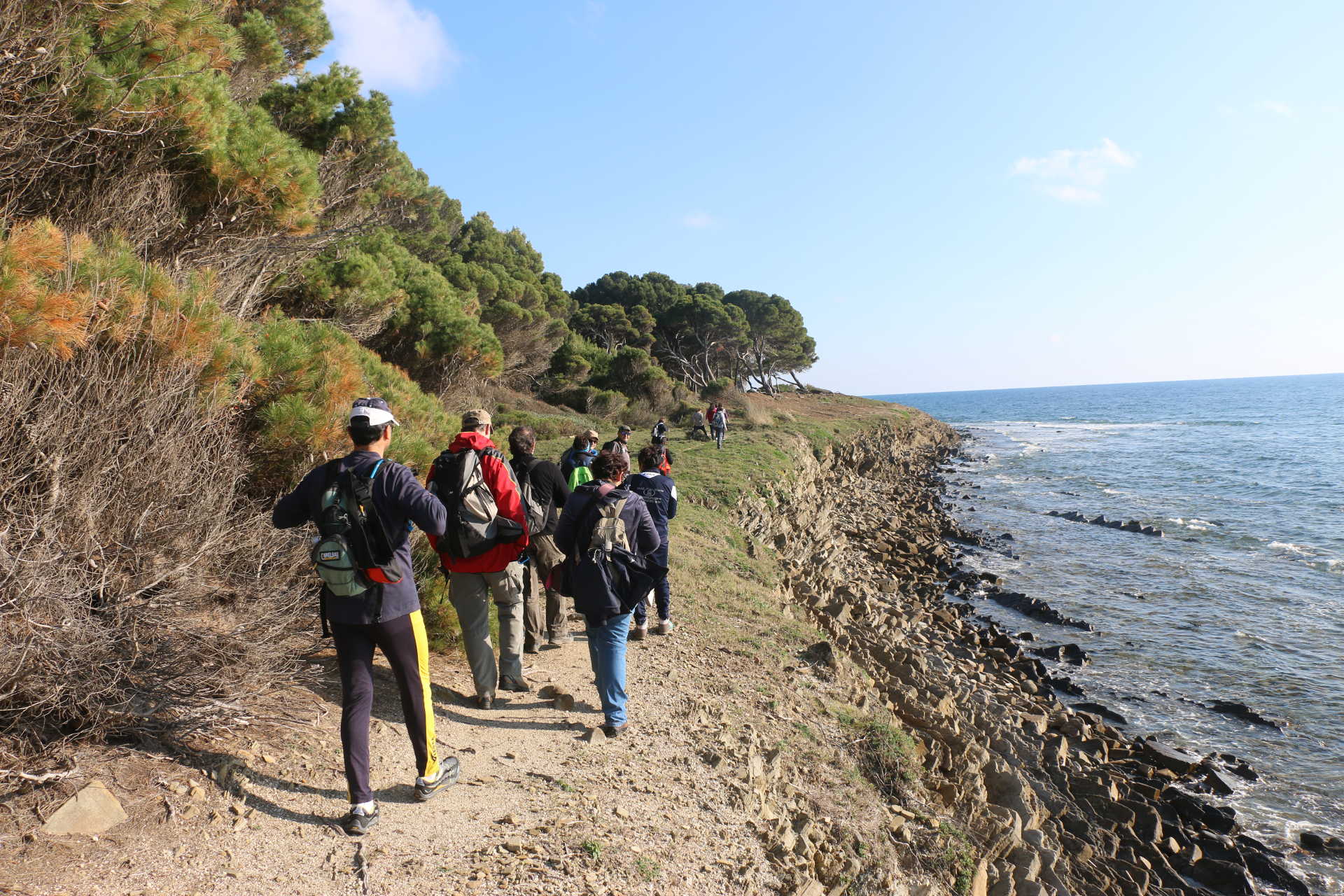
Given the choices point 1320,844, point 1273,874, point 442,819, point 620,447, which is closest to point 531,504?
point 620,447

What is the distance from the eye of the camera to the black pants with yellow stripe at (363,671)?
3377mm

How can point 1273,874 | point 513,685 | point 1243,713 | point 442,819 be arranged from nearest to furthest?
point 442,819
point 513,685
point 1273,874
point 1243,713

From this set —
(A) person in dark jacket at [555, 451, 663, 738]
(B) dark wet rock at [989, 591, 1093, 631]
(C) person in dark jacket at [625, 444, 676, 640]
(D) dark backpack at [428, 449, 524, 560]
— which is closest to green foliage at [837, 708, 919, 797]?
(C) person in dark jacket at [625, 444, 676, 640]

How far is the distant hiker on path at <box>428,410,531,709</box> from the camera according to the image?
4.42 m

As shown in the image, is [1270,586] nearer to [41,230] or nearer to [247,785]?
[247,785]

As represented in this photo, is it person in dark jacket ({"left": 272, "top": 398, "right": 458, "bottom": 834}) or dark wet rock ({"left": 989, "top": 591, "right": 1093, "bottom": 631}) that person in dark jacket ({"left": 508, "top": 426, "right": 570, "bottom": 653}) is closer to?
person in dark jacket ({"left": 272, "top": 398, "right": 458, "bottom": 834})

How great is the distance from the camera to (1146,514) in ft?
76.5

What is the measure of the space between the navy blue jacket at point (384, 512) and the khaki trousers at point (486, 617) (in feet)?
4.44

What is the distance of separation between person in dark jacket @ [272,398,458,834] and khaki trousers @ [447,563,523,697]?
1.28 metres

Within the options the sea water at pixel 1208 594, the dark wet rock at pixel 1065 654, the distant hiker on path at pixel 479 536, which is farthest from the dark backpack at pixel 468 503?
Answer: the dark wet rock at pixel 1065 654

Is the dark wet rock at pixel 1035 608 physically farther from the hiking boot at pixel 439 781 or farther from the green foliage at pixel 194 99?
the green foliage at pixel 194 99

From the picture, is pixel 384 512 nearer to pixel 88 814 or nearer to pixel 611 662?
pixel 88 814

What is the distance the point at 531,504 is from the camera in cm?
552

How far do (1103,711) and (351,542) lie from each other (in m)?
10.2
